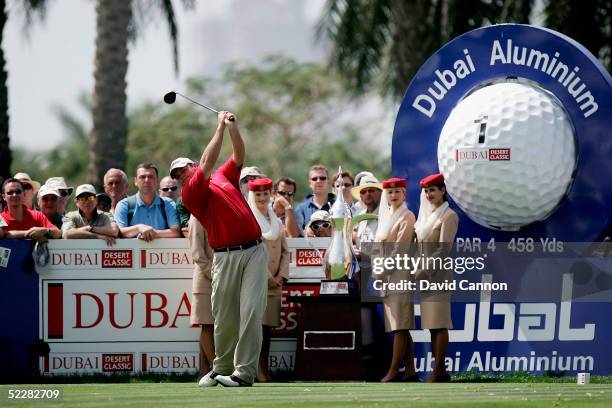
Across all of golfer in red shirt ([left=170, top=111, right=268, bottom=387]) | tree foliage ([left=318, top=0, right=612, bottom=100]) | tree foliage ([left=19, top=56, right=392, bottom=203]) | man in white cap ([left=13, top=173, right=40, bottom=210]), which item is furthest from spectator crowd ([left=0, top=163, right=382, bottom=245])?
tree foliage ([left=19, top=56, right=392, bottom=203])

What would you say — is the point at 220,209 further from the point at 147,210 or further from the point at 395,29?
the point at 395,29

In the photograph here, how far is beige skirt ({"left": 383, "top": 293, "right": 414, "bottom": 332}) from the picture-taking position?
12.5 metres

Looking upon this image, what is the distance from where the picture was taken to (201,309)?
12836 mm

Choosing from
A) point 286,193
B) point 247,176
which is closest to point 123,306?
point 247,176

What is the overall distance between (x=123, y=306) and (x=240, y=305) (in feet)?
7.22

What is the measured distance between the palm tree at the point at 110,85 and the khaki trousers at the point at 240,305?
9.75 metres

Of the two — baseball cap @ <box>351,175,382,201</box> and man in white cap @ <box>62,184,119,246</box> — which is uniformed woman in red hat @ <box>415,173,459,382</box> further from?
man in white cap @ <box>62,184,119,246</box>

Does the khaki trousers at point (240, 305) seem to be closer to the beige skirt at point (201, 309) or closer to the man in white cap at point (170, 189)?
the beige skirt at point (201, 309)

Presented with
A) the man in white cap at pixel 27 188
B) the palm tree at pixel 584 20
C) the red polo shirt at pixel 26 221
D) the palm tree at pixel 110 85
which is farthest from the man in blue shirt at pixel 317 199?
the palm tree at pixel 584 20

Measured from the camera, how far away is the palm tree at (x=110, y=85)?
20.9 metres

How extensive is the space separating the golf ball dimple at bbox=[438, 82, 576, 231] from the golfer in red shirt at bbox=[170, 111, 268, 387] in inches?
92.4

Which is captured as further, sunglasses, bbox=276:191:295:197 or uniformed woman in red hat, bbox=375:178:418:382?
sunglasses, bbox=276:191:295:197

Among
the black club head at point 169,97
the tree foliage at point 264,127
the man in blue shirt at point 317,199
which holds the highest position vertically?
the tree foliage at point 264,127

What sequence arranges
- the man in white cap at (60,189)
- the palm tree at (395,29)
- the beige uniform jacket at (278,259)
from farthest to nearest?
the palm tree at (395,29) → the man in white cap at (60,189) → the beige uniform jacket at (278,259)
